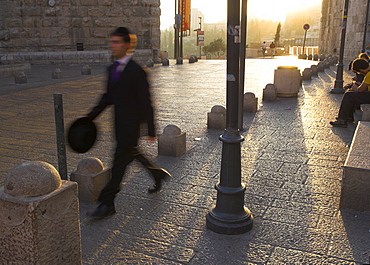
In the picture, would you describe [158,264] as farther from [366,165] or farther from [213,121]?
[213,121]

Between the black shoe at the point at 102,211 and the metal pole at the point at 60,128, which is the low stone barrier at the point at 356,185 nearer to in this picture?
the black shoe at the point at 102,211

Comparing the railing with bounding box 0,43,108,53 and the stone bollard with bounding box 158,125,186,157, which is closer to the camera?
the stone bollard with bounding box 158,125,186,157

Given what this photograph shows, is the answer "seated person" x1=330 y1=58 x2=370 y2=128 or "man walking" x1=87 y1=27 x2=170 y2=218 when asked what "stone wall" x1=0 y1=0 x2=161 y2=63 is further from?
"man walking" x1=87 y1=27 x2=170 y2=218

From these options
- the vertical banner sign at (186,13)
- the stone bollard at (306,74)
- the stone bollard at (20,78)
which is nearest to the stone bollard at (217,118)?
the stone bollard at (306,74)

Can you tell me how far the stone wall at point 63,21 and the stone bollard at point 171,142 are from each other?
1787cm

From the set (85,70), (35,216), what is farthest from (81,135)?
(85,70)

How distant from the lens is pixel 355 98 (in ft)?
23.2

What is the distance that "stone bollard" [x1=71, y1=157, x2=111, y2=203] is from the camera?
4059mm

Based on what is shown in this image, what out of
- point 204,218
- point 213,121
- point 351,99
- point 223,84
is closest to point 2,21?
point 223,84

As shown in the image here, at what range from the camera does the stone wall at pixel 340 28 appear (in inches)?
1033

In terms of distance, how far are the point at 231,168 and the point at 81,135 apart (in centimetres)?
149

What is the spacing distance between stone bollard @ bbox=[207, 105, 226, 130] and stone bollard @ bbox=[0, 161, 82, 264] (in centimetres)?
477

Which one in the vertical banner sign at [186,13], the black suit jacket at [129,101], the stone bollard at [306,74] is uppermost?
the vertical banner sign at [186,13]

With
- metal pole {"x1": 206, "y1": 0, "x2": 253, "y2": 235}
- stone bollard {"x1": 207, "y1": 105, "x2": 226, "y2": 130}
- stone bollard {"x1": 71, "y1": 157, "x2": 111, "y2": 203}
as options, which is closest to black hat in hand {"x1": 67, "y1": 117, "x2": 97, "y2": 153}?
stone bollard {"x1": 71, "y1": 157, "x2": 111, "y2": 203}
